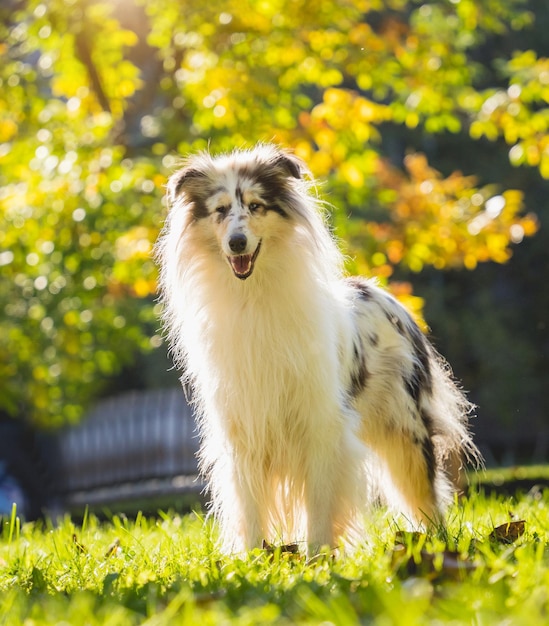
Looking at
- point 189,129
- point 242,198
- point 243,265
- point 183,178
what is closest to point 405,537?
point 243,265

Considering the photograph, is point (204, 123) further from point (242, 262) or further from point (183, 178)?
point (242, 262)

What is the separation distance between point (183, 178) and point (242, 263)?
0.57 meters

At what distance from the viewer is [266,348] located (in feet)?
14.3

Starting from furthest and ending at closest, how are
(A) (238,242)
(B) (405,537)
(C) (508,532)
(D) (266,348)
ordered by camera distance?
(D) (266,348) < (A) (238,242) < (C) (508,532) < (B) (405,537)

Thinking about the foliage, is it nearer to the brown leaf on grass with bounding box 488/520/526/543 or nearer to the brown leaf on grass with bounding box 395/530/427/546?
the brown leaf on grass with bounding box 488/520/526/543

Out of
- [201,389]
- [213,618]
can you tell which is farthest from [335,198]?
[213,618]

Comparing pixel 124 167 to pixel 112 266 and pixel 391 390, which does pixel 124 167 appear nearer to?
pixel 112 266

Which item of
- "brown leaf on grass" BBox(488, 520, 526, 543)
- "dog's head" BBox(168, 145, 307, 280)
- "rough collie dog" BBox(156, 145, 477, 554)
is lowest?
Answer: "brown leaf on grass" BBox(488, 520, 526, 543)

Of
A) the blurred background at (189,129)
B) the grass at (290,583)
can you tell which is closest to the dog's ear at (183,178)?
the grass at (290,583)

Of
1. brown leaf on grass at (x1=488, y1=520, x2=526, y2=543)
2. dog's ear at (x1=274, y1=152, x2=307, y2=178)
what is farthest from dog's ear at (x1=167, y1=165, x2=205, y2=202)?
brown leaf on grass at (x1=488, y1=520, x2=526, y2=543)

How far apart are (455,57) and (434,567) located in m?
6.89

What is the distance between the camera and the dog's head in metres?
4.34

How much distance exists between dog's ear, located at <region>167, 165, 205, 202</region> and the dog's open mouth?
19.1 inches

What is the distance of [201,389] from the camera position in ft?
15.0
